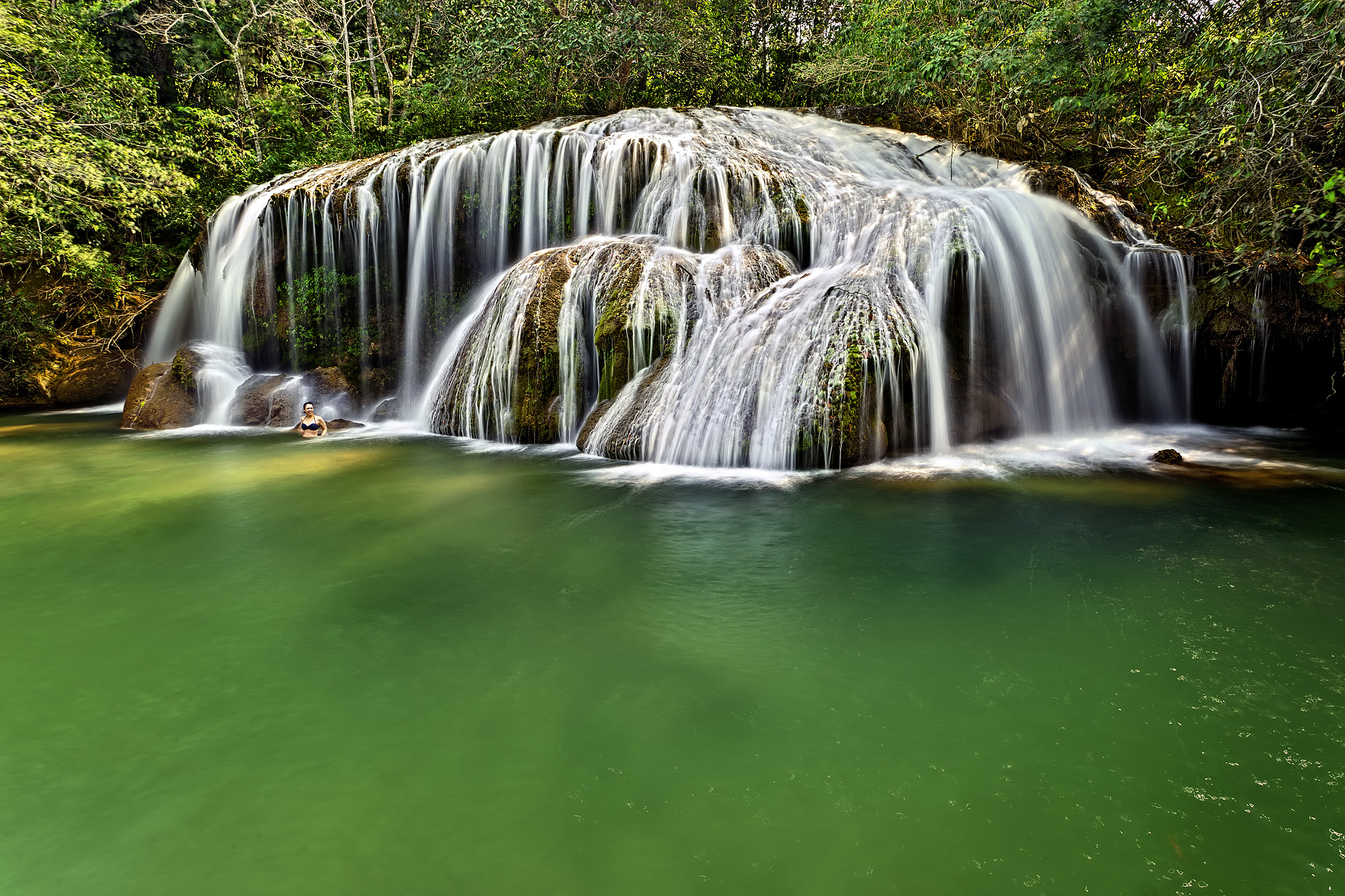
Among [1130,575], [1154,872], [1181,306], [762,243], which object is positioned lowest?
[1154,872]

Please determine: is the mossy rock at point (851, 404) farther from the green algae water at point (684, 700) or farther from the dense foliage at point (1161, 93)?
the dense foliage at point (1161, 93)

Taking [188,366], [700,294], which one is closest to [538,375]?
[700,294]

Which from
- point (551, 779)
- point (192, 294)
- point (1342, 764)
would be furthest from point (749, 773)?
point (192, 294)

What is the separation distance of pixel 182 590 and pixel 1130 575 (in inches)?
234

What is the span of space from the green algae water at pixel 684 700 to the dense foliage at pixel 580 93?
13.4 feet

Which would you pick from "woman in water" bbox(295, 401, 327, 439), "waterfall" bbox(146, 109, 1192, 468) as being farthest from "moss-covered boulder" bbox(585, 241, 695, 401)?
"woman in water" bbox(295, 401, 327, 439)

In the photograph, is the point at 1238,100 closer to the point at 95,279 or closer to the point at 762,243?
the point at 762,243

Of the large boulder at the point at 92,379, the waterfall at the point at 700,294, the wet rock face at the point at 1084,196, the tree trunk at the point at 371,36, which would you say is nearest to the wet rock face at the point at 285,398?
the waterfall at the point at 700,294

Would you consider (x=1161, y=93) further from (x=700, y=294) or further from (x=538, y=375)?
(x=538, y=375)

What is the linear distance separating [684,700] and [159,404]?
11942 millimetres

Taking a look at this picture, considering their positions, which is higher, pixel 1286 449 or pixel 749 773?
pixel 1286 449

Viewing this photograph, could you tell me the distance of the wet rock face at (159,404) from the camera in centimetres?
1141

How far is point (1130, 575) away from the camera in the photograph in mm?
4500

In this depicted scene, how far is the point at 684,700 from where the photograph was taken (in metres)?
3.13
